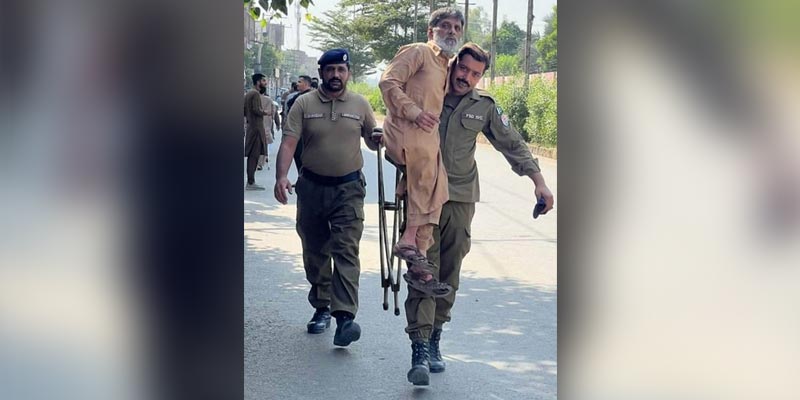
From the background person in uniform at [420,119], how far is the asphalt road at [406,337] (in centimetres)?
59

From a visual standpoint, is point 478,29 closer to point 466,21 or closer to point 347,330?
point 466,21

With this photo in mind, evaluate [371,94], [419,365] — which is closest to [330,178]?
[371,94]

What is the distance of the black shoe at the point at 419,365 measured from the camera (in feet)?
17.5

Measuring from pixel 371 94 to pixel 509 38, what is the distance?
87 cm

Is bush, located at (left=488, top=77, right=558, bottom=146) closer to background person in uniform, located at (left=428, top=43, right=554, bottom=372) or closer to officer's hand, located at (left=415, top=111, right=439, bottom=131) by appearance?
background person in uniform, located at (left=428, top=43, right=554, bottom=372)

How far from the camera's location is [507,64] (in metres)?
5.39

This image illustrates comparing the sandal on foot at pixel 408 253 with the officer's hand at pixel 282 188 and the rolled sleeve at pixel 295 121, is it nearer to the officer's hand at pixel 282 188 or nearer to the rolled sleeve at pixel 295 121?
the officer's hand at pixel 282 188

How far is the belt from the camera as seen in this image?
5988 millimetres
